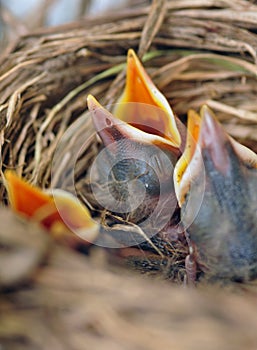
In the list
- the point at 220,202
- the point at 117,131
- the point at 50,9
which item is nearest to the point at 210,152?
the point at 220,202

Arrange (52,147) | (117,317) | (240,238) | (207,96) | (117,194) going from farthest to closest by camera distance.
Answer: (207,96) < (52,147) < (117,194) < (240,238) < (117,317)

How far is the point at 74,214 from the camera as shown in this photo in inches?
31.7

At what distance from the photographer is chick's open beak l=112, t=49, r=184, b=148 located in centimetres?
91

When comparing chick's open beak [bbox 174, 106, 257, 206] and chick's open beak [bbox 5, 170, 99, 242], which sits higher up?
chick's open beak [bbox 174, 106, 257, 206]

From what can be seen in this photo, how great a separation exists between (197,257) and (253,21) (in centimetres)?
52

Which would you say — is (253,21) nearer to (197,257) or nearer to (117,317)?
(197,257)

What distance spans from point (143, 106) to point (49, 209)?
287mm

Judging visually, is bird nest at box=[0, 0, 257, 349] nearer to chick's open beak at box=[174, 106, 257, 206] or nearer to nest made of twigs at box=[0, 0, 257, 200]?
nest made of twigs at box=[0, 0, 257, 200]

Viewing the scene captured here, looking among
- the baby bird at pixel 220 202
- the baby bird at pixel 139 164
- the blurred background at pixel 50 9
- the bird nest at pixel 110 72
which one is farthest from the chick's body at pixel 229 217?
the blurred background at pixel 50 9

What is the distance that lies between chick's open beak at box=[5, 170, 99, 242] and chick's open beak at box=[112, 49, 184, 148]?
0.69 feet

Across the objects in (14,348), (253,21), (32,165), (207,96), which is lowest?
(14,348)

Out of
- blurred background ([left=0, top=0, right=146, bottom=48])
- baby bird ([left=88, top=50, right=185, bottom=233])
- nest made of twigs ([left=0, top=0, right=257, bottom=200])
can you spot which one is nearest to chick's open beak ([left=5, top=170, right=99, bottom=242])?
baby bird ([left=88, top=50, right=185, bottom=233])

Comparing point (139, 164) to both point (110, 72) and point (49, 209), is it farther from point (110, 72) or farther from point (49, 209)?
point (110, 72)

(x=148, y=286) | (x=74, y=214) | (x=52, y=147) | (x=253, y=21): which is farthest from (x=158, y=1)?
(x=148, y=286)
